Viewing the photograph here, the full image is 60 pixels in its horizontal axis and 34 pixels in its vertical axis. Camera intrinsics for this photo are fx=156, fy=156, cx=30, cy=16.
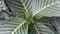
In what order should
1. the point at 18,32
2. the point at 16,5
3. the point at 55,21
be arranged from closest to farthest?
the point at 18,32
the point at 16,5
the point at 55,21

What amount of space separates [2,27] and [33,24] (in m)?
0.21

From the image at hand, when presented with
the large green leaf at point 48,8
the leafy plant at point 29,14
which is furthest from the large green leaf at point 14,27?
the large green leaf at point 48,8

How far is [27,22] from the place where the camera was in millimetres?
895

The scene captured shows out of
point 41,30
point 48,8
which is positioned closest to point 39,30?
point 41,30

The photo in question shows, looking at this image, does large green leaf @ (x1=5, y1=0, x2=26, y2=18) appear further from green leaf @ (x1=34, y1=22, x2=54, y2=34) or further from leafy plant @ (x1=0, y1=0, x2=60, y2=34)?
green leaf @ (x1=34, y1=22, x2=54, y2=34)

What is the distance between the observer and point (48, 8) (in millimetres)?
877

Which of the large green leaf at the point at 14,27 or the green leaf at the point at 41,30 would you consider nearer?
the large green leaf at the point at 14,27

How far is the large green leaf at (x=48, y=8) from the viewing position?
87cm

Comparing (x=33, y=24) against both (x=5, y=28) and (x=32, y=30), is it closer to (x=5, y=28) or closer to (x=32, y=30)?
(x=32, y=30)

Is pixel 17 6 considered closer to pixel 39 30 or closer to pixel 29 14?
pixel 29 14

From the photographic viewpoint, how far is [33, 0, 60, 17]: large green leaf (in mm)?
867

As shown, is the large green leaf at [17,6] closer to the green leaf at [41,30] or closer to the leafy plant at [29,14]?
the leafy plant at [29,14]

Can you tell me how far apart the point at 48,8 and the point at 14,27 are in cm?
22

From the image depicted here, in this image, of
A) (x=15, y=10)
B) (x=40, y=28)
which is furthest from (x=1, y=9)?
(x=40, y=28)
